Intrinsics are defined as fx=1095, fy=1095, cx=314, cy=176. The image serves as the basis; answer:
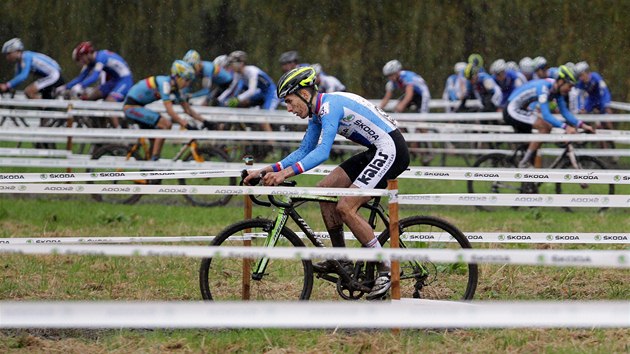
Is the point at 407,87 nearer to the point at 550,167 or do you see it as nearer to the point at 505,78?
the point at 505,78

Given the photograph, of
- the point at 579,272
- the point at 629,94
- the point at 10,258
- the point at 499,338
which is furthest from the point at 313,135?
the point at 629,94

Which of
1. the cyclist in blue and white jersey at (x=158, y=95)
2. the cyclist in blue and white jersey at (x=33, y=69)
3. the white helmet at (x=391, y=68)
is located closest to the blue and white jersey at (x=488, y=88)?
the white helmet at (x=391, y=68)

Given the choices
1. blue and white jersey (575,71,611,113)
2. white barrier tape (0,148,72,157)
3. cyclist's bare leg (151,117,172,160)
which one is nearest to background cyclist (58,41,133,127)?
white barrier tape (0,148,72,157)

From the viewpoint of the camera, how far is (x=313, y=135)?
8.48 meters

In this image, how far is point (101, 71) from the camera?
20.9 metres

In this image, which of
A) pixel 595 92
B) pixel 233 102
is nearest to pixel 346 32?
pixel 595 92

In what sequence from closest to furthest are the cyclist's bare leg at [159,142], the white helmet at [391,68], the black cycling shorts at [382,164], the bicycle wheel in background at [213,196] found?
the black cycling shorts at [382,164], the bicycle wheel in background at [213,196], the cyclist's bare leg at [159,142], the white helmet at [391,68]

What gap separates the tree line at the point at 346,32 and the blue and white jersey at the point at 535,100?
1567 cm

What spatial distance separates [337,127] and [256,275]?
1276 mm

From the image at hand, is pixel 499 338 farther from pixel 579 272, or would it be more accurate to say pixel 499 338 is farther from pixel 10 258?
pixel 10 258

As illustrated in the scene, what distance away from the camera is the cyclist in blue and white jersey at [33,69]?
69.7 feet

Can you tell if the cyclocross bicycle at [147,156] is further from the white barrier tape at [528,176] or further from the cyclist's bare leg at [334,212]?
the cyclist's bare leg at [334,212]

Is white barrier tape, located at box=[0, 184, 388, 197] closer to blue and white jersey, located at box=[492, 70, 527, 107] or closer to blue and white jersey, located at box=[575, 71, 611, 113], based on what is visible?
blue and white jersey, located at box=[492, 70, 527, 107]

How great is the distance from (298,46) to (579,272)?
2449cm
